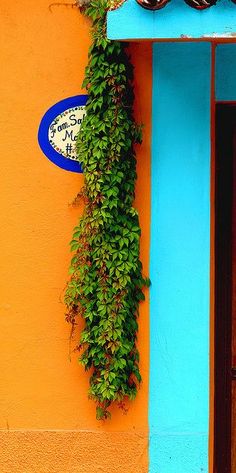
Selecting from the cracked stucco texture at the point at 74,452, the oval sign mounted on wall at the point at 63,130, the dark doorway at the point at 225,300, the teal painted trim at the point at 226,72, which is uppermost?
the teal painted trim at the point at 226,72

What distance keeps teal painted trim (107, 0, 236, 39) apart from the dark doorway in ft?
3.06

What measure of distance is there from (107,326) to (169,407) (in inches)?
27.0

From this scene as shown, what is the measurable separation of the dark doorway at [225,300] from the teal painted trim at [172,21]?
3.06ft

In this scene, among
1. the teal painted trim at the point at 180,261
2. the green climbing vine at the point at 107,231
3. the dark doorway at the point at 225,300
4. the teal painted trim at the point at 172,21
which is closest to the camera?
the teal painted trim at the point at 172,21

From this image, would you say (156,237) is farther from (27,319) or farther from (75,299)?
(27,319)

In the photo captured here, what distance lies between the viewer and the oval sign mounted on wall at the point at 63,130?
5.04m

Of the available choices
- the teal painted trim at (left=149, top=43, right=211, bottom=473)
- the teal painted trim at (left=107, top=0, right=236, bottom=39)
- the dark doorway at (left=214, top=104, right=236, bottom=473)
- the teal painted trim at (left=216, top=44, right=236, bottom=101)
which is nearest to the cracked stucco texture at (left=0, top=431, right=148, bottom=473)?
the teal painted trim at (left=149, top=43, right=211, bottom=473)

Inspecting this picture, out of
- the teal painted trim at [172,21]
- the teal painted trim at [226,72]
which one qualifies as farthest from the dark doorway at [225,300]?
the teal painted trim at [172,21]

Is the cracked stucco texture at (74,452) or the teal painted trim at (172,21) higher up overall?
the teal painted trim at (172,21)

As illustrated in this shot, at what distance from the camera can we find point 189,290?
4.98 metres

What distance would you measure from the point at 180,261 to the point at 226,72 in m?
1.28

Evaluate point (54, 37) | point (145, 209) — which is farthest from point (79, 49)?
point (145, 209)

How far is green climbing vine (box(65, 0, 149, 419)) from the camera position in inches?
191

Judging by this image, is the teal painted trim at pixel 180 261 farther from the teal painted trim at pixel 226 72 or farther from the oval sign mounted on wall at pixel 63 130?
the oval sign mounted on wall at pixel 63 130
